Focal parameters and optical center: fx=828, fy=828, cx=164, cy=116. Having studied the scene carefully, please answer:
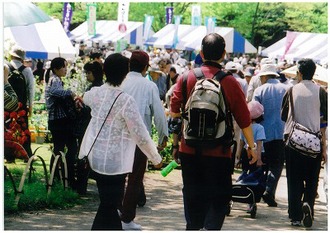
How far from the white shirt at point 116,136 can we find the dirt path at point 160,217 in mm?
1650

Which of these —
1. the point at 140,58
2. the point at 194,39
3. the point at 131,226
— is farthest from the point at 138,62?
the point at 194,39

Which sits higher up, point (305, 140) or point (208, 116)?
point (208, 116)

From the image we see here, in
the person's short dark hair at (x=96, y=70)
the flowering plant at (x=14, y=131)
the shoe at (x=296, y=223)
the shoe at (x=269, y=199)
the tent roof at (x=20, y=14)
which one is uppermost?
the tent roof at (x=20, y=14)

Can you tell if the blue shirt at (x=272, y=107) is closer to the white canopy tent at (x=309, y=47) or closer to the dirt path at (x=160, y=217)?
the dirt path at (x=160, y=217)

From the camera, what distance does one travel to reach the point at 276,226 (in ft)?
28.8

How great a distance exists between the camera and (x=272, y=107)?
1056cm

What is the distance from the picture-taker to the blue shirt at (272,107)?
10.3 m

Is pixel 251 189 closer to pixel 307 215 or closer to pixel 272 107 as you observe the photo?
pixel 307 215

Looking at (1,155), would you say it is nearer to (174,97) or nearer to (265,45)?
(174,97)

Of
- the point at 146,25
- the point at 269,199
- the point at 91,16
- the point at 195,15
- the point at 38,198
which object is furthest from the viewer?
the point at 195,15

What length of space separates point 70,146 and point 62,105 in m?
0.56

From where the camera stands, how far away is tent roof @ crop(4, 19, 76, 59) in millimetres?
20047

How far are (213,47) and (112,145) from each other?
1108mm

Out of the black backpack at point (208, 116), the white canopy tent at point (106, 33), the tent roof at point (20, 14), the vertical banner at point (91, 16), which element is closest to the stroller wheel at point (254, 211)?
the black backpack at point (208, 116)
